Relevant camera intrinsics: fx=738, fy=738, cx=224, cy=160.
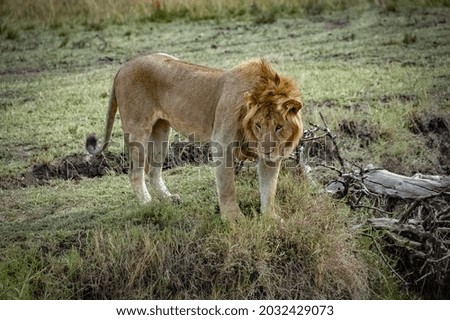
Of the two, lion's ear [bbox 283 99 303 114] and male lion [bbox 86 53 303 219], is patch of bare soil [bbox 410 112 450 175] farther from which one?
lion's ear [bbox 283 99 303 114]

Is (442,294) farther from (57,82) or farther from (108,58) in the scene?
(108,58)

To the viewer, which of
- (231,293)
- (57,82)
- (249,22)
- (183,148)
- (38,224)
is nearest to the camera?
(231,293)

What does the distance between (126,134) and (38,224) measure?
78 cm

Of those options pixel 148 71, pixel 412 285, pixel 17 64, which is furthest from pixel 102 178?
pixel 17 64

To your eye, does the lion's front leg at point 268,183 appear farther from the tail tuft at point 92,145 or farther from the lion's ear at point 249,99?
the tail tuft at point 92,145

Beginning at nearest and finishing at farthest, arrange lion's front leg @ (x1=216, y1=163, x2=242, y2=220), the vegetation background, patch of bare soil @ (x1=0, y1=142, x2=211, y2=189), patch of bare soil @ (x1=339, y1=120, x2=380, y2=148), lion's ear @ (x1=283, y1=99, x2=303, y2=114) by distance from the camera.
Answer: lion's ear @ (x1=283, y1=99, x2=303, y2=114) → the vegetation background → lion's front leg @ (x1=216, y1=163, x2=242, y2=220) → patch of bare soil @ (x1=0, y1=142, x2=211, y2=189) → patch of bare soil @ (x1=339, y1=120, x2=380, y2=148)

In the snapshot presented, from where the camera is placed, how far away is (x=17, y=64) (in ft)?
26.3

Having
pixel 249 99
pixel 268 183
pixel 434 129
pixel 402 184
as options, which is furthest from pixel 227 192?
pixel 434 129

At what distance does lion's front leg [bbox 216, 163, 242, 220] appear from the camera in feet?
13.6

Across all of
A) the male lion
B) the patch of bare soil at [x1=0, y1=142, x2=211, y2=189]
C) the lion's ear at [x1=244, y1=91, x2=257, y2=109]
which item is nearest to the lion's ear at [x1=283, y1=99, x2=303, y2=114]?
the male lion

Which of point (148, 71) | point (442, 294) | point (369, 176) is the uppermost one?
point (148, 71)

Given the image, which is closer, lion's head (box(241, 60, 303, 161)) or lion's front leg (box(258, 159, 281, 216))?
lion's head (box(241, 60, 303, 161))

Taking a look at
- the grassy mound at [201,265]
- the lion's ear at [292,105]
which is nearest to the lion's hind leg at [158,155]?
the grassy mound at [201,265]

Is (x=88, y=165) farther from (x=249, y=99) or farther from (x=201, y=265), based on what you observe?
(x=249, y=99)
